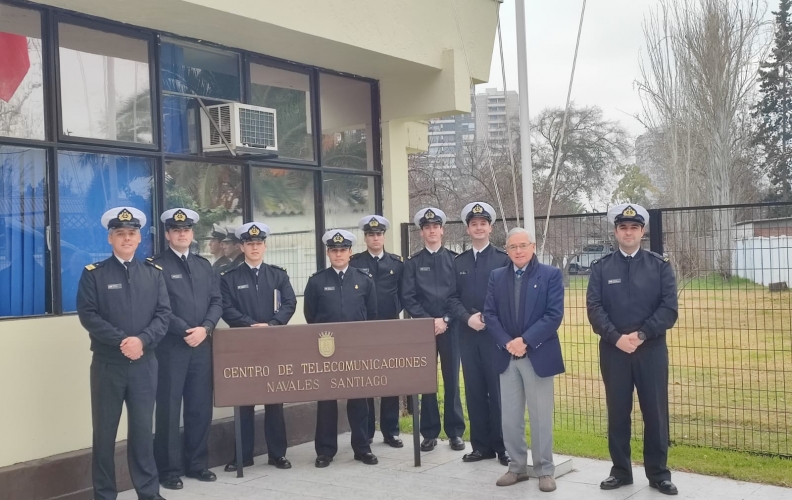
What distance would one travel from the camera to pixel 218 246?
771 cm

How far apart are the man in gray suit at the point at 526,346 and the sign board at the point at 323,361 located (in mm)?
771

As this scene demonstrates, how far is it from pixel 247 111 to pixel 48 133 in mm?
1905

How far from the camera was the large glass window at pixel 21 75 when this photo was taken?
605 cm

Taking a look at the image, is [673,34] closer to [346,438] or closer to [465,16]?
[465,16]

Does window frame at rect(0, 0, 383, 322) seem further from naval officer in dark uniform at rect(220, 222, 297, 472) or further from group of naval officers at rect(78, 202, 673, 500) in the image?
naval officer in dark uniform at rect(220, 222, 297, 472)

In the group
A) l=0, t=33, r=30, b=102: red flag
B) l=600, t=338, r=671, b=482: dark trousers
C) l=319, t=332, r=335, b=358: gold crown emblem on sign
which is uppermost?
l=0, t=33, r=30, b=102: red flag

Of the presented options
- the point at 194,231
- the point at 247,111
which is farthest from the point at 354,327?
the point at 247,111

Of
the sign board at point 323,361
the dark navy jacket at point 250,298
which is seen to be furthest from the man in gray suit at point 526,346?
the dark navy jacket at point 250,298

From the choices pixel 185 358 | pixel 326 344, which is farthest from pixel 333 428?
pixel 185 358

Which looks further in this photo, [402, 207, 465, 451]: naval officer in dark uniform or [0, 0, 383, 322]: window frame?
[402, 207, 465, 451]: naval officer in dark uniform

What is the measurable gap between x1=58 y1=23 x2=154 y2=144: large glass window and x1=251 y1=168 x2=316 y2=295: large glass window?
1.44 metres

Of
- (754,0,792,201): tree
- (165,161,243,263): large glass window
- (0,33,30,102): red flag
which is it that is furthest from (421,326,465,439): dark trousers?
(754,0,792,201): tree

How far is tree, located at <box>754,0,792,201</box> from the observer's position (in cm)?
3725

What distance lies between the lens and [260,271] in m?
7.12
